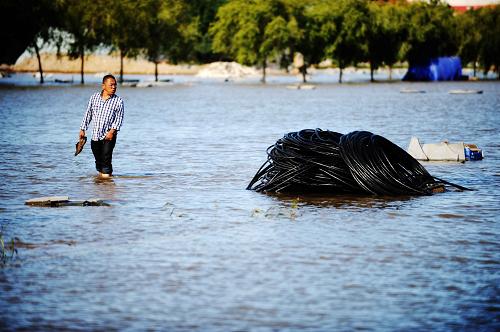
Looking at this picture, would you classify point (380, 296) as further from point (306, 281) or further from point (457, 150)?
point (457, 150)

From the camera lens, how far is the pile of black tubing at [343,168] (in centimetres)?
1365

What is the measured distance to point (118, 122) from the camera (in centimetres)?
1557

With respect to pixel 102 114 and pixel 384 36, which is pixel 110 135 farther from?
pixel 384 36

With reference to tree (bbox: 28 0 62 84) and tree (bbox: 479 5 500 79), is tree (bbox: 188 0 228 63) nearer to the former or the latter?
tree (bbox: 479 5 500 79)

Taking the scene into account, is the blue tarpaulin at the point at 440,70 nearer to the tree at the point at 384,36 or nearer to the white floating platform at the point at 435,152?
the tree at the point at 384,36

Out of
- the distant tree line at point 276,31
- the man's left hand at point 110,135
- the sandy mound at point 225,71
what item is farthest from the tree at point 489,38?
the man's left hand at point 110,135

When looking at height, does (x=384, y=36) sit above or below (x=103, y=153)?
above

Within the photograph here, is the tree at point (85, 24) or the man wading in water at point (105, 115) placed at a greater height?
the tree at point (85, 24)

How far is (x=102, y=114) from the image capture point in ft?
50.8

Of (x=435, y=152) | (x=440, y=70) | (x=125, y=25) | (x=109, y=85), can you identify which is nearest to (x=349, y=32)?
(x=440, y=70)

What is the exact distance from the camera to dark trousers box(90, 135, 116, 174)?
15628 millimetres

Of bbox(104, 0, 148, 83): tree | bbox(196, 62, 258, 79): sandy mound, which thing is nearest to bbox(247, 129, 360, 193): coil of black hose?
bbox(104, 0, 148, 83): tree

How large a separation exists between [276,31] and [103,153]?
68649 mm

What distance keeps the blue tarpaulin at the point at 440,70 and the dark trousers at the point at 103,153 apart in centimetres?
8003
